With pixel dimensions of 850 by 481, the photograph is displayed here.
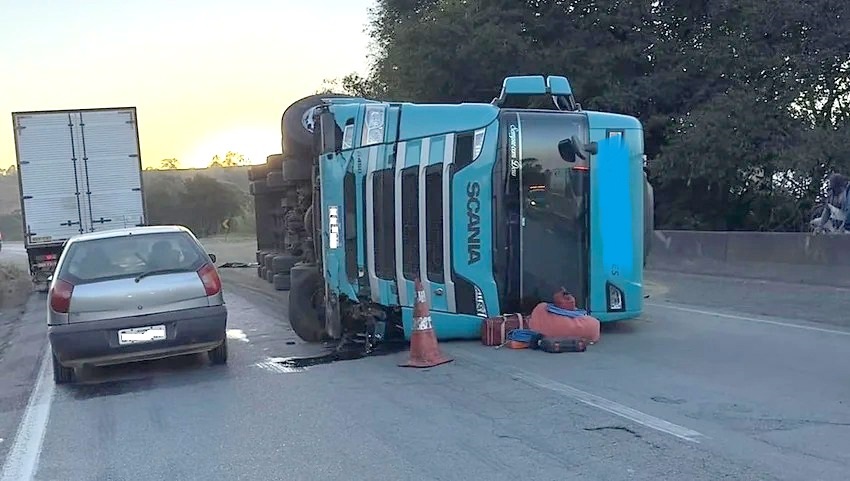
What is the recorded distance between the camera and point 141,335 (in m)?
9.16

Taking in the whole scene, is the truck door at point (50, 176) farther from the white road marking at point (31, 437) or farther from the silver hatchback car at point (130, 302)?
the silver hatchback car at point (130, 302)

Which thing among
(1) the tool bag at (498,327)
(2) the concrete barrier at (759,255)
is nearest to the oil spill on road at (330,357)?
(1) the tool bag at (498,327)

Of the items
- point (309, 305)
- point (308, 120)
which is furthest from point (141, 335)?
point (308, 120)

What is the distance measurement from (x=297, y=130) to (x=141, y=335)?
4.63 metres

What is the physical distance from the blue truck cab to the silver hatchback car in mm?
1838

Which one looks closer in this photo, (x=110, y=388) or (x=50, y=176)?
(x=110, y=388)

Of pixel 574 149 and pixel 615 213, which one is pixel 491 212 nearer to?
pixel 574 149

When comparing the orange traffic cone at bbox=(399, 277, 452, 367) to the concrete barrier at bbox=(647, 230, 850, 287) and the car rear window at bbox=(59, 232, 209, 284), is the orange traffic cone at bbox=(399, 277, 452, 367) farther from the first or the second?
the concrete barrier at bbox=(647, 230, 850, 287)

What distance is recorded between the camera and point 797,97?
19594mm

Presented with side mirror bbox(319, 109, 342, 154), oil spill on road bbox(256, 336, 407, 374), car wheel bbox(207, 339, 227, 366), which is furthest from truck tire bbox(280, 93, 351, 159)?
car wheel bbox(207, 339, 227, 366)

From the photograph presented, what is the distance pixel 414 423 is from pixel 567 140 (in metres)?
4.00

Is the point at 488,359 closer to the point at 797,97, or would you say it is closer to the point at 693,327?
the point at 693,327

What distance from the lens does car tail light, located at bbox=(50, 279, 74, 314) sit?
29.8 feet

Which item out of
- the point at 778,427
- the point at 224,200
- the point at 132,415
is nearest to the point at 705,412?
the point at 778,427
